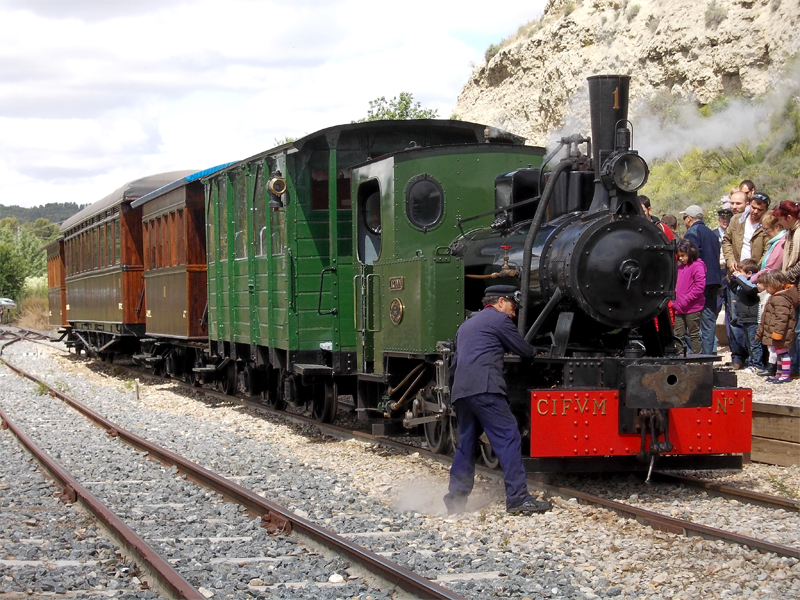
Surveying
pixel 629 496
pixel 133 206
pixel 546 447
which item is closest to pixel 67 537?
pixel 546 447

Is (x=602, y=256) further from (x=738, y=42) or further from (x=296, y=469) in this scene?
(x=738, y=42)

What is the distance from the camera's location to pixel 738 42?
27.6 meters

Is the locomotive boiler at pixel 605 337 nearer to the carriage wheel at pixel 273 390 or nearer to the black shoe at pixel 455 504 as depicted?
the black shoe at pixel 455 504

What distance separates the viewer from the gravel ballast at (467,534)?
504 centimetres

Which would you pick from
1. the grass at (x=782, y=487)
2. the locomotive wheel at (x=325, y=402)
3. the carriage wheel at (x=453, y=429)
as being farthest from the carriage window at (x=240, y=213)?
the grass at (x=782, y=487)

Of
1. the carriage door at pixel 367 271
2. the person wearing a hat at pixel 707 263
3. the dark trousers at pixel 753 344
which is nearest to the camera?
the carriage door at pixel 367 271

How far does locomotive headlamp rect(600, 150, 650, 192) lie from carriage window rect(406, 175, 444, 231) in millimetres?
1748

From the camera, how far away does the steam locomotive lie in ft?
23.1

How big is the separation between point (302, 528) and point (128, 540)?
1.02 m

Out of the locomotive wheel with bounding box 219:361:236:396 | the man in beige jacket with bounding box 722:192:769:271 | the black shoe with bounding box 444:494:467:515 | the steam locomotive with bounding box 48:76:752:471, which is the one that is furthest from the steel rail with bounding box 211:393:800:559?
the locomotive wheel with bounding box 219:361:236:396

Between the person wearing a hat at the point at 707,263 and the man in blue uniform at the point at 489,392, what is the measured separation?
17.4 ft

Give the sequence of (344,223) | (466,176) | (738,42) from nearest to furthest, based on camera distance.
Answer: (466,176)
(344,223)
(738,42)

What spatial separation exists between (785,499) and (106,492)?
16.4 ft

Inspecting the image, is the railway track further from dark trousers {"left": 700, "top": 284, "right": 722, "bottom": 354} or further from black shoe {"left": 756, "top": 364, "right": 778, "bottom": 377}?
dark trousers {"left": 700, "top": 284, "right": 722, "bottom": 354}
